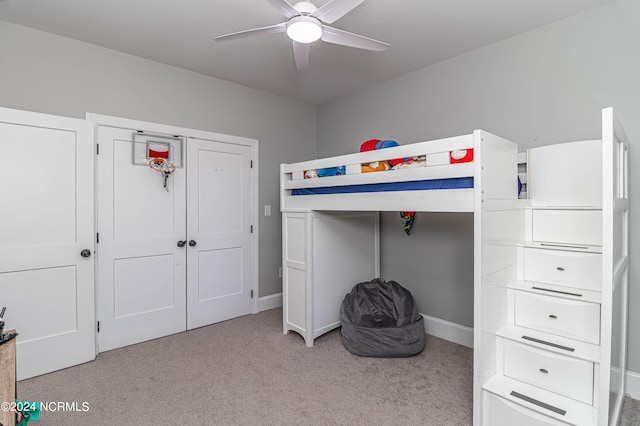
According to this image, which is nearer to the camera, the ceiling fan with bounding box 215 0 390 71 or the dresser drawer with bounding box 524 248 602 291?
the ceiling fan with bounding box 215 0 390 71

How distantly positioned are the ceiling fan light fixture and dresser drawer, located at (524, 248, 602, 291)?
1838 mm

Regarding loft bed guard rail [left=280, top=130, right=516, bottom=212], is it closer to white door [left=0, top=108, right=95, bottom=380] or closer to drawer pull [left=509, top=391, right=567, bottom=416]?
drawer pull [left=509, top=391, right=567, bottom=416]

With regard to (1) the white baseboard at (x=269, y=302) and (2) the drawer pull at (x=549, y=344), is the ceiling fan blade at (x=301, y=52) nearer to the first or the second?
(2) the drawer pull at (x=549, y=344)

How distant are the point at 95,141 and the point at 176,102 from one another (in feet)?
2.70

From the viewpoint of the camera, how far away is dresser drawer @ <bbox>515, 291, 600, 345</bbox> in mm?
1667

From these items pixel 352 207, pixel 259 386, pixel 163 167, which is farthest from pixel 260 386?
pixel 163 167

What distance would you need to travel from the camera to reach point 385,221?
3.55m

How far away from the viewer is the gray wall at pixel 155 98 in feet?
8.09

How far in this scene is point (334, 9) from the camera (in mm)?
1686

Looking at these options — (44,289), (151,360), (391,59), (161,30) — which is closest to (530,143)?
(391,59)

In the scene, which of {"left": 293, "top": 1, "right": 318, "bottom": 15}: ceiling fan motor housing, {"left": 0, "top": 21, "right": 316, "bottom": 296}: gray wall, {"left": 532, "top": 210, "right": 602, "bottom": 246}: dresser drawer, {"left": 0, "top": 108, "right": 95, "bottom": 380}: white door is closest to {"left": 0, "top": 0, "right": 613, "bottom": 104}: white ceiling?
{"left": 0, "top": 21, "right": 316, "bottom": 296}: gray wall

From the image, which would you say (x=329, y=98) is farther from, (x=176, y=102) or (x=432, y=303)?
(x=432, y=303)

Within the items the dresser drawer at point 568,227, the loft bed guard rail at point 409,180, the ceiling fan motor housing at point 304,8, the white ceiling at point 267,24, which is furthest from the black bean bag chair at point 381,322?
the ceiling fan motor housing at point 304,8

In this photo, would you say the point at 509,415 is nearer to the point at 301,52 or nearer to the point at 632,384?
the point at 632,384
